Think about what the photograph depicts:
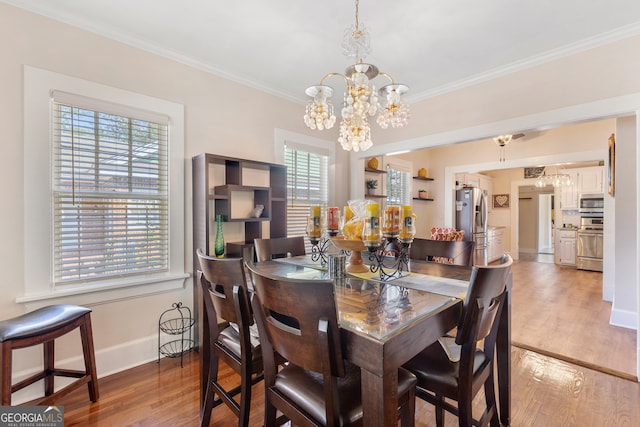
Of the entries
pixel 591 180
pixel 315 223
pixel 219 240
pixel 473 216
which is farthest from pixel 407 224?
pixel 591 180

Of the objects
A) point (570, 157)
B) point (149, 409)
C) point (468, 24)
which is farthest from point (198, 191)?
point (570, 157)

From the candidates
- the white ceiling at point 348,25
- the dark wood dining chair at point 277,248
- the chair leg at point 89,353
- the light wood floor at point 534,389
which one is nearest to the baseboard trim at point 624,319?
the light wood floor at point 534,389

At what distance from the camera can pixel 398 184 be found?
5.41 m

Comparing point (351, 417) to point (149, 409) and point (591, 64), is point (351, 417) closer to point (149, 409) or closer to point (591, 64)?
point (149, 409)

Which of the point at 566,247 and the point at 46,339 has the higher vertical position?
the point at 46,339

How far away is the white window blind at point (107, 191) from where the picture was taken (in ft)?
6.80

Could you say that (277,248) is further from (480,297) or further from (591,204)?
(591,204)

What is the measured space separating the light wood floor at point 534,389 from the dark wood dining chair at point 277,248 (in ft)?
3.11

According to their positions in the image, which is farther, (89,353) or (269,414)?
(89,353)

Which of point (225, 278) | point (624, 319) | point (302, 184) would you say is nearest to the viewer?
point (225, 278)

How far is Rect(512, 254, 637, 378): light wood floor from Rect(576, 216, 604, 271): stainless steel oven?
968 mm

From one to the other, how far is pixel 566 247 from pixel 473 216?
2541 millimetres

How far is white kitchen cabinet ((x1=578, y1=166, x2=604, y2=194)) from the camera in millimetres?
6004

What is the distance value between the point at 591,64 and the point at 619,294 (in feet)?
8.35
